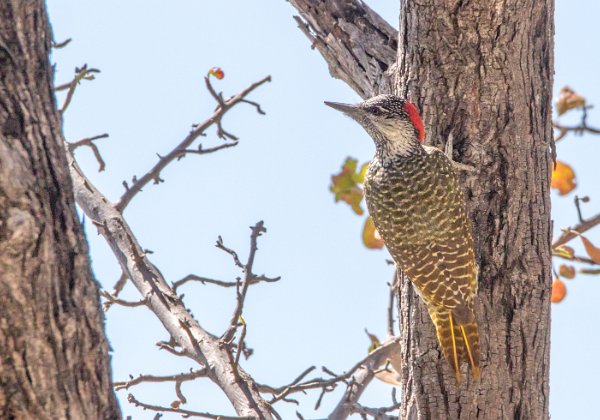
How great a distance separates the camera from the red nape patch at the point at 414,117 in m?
4.86

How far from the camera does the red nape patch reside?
486 centimetres

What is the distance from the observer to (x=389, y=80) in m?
5.44

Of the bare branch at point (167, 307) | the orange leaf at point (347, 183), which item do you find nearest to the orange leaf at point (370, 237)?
the orange leaf at point (347, 183)

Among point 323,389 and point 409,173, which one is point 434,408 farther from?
point 409,173

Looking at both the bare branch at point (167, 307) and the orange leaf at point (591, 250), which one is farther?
the orange leaf at point (591, 250)

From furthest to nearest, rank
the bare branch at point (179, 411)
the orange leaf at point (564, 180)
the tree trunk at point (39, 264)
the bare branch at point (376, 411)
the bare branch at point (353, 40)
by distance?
the orange leaf at point (564, 180), the bare branch at point (353, 40), the bare branch at point (376, 411), the bare branch at point (179, 411), the tree trunk at point (39, 264)

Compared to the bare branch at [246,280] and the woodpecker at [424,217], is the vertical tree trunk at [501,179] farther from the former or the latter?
the bare branch at [246,280]

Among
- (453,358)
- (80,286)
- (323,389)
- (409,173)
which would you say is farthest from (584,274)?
(80,286)

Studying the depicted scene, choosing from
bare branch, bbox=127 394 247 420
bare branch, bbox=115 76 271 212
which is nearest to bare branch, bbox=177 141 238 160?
bare branch, bbox=115 76 271 212

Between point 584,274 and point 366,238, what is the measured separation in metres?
1.47

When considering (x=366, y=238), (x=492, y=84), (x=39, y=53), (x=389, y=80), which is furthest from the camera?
(x=366, y=238)

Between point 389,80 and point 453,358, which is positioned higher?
point 389,80

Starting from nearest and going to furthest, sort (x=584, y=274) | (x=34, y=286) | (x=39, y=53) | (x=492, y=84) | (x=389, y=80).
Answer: (x=34, y=286) < (x=39, y=53) < (x=492, y=84) < (x=389, y=80) < (x=584, y=274)

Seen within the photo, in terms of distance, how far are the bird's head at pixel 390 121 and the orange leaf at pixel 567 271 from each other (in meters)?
1.58
